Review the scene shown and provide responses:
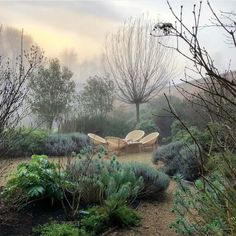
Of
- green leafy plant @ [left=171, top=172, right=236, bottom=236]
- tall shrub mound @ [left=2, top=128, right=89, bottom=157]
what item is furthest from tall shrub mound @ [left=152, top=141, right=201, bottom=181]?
green leafy plant @ [left=171, top=172, right=236, bottom=236]

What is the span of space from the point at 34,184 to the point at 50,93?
26.7 feet

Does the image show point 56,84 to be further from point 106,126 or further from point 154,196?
point 154,196

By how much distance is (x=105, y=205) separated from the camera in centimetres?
340

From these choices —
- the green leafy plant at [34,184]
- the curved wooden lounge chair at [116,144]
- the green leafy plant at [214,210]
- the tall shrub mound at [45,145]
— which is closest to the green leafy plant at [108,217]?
the green leafy plant at [34,184]

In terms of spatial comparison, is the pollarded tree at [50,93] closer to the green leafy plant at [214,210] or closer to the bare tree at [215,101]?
the green leafy plant at [214,210]

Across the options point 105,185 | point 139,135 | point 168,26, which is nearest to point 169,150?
point 105,185

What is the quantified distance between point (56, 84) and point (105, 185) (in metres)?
8.15

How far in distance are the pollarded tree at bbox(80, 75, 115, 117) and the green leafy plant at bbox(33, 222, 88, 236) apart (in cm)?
924

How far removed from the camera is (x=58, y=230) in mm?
2889

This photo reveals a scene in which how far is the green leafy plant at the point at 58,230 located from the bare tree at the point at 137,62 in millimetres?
8861

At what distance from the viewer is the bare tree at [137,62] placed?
11805mm

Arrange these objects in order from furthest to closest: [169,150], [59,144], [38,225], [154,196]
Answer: [59,144] < [169,150] < [154,196] < [38,225]

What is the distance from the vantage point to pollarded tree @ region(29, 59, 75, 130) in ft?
36.9

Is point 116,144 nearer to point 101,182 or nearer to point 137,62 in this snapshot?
point 137,62
